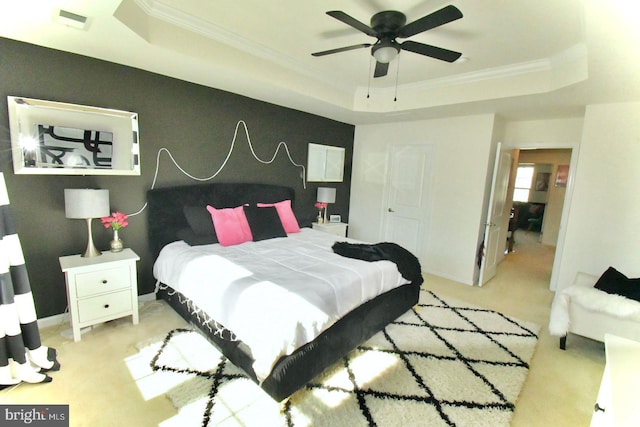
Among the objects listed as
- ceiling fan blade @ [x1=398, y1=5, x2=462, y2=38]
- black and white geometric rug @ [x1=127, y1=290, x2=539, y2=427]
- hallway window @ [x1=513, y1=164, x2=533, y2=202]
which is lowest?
black and white geometric rug @ [x1=127, y1=290, x2=539, y2=427]

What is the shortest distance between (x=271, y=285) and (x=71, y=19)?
217 cm

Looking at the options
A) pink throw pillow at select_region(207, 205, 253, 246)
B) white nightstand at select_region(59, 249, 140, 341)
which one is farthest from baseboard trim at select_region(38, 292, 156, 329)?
pink throw pillow at select_region(207, 205, 253, 246)

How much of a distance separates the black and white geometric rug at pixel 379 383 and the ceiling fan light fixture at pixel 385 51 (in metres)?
2.35

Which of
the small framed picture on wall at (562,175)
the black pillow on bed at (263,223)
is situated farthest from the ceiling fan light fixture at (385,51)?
the small framed picture on wall at (562,175)

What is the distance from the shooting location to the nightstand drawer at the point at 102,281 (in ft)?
7.63

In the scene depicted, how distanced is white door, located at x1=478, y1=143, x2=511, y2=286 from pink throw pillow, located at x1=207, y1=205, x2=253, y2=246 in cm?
321

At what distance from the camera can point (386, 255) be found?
2764 millimetres

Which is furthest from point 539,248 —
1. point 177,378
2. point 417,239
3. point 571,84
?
point 177,378

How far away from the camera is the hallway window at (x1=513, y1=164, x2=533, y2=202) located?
25.3ft

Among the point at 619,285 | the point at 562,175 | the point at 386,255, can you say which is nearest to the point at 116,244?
the point at 386,255

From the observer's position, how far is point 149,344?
2.34 m

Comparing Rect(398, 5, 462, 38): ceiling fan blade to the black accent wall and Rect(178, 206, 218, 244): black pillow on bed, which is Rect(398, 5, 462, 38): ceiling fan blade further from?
Rect(178, 206, 218, 244): black pillow on bed

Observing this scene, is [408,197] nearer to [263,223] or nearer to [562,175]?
[263,223]

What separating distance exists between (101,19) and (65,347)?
2452 millimetres
